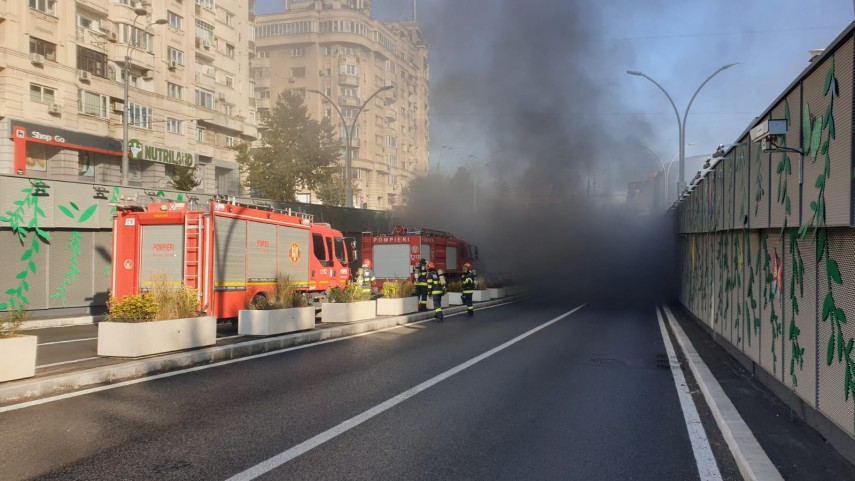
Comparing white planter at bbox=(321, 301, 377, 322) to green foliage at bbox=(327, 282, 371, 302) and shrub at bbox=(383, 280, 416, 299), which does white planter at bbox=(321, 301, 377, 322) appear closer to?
green foliage at bbox=(327, 282, 371, 302)

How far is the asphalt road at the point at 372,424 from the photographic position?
184 inches

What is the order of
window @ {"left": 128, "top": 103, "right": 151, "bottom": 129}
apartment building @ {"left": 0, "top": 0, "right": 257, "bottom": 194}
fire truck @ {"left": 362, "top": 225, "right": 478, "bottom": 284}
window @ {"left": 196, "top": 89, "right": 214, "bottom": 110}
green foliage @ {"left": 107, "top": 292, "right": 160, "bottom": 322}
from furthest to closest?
window @ {"left": 196, "top": 89, "right": 214, "bottom": 110} → window @ {"left": 128, "top": 103, "right": 151, "bottom": 129} → apartment building @ {"left": 0, "top": 0, "right": 257, "bottom": 194} → fire truck @ {"left": 362, "top": 225, "right": 478, "bottom": 284} → green foliage @ {"left": 107, "top": 292, "right": 160, "bottom": 322}

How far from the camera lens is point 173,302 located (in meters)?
10.1

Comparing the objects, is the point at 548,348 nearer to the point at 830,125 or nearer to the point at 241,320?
the point at 241,320

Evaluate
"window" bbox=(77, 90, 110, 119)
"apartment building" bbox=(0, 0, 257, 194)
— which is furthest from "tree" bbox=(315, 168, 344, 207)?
Answer: "window" bbox=(77, 90, 110, 119)

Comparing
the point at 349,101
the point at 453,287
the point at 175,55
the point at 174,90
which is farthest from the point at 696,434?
the point at 349,101

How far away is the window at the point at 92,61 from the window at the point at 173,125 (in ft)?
19.1

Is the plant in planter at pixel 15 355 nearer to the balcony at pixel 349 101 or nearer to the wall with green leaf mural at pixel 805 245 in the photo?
the wall with green leaf mural at pixel 805 245

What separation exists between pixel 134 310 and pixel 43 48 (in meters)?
25.8

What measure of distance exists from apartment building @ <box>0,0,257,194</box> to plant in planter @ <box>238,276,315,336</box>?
1244cm

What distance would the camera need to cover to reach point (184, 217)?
1211 centimetres

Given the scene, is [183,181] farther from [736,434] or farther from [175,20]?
[736,434]

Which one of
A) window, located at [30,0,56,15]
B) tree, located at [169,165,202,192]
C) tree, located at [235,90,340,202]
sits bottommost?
tree, located at [169,165,202,192]

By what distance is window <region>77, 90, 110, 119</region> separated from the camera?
104 ft
